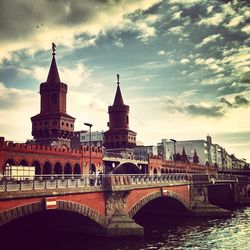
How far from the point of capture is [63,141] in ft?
238

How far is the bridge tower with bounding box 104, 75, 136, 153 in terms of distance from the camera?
313ft

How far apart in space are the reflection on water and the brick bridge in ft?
6.89

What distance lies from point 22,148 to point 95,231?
18643 mm

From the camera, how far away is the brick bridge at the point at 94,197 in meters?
28.3

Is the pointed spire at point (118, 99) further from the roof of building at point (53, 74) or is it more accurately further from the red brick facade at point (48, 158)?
the red brick facade at point (48, 158)

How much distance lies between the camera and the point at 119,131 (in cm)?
9550

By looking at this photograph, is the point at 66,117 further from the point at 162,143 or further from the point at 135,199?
the point at 162,143

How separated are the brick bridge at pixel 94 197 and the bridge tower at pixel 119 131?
34.6 meters

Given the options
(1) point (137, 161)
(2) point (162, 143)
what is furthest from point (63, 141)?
(2) point (162, 143)

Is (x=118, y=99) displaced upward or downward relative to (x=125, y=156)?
upward

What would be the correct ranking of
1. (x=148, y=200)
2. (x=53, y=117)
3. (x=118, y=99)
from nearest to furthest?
(x=148, y=200)
(x=53, y=117)
(x=118, y=99)

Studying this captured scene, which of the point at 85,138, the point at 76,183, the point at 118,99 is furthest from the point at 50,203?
the point at 85,138

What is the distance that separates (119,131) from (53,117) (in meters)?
27.3

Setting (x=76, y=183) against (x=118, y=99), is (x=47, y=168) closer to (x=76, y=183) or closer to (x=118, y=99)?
(x=76, y=183)
